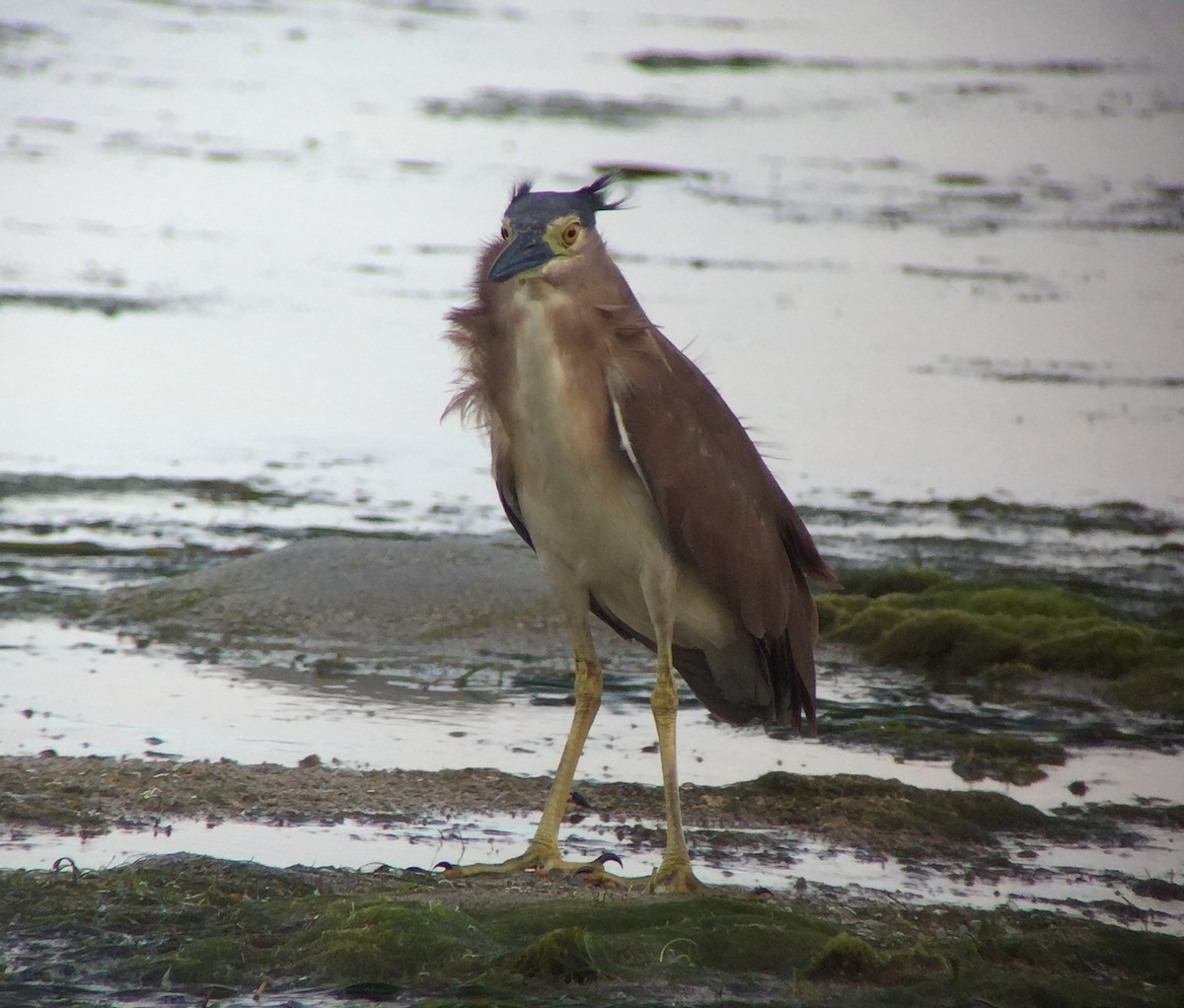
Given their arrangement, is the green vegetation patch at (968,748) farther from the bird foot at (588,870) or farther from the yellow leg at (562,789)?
the bird foot at (588,870)

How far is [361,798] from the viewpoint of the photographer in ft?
22.7

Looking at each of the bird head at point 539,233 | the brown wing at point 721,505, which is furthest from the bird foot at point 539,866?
the bird head at point 539,233

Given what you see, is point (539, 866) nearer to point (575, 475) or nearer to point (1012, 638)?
point (575, 475)

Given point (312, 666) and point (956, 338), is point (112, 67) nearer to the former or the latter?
point (956, 338)

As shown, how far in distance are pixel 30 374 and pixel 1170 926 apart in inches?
416

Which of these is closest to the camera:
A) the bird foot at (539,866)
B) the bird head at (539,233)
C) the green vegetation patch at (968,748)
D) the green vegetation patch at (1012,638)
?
the bird head at (539,233)

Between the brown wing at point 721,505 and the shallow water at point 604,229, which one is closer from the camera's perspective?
the brown wing at point 721,505

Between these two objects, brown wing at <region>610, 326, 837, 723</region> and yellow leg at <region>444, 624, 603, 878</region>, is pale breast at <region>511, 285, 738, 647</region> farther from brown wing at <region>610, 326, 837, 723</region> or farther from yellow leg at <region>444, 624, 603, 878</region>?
yellow leg at <region>444, 624, 603, 878</region>

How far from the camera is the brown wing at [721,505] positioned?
6207 mm

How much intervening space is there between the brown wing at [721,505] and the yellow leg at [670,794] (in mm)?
340

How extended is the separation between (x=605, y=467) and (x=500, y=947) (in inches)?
64.6

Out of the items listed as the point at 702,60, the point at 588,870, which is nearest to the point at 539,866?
the point at 588,870

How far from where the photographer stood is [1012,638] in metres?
9.88

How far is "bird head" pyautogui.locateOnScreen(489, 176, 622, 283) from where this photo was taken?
6.00m
